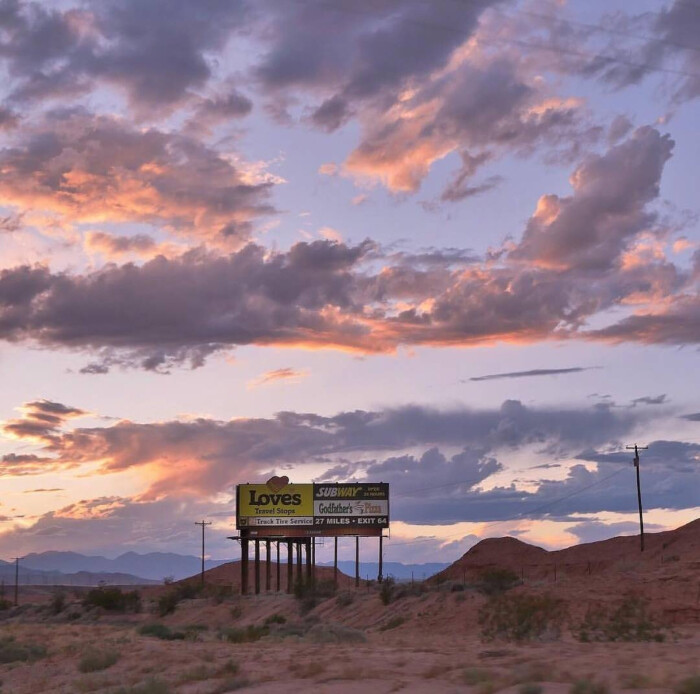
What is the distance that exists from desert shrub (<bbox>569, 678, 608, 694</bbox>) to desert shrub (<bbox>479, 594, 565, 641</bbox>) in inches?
777

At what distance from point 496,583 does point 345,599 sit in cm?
1453

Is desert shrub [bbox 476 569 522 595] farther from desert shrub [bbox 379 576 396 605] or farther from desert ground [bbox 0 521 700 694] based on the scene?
desert shrub [bbox 379 576 396 605]

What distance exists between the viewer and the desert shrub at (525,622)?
41.9 metres

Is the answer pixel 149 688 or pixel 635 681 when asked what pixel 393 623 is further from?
pixel 635 681

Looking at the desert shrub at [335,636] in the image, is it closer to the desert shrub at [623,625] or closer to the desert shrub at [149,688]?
the desert shrub at [623,625]

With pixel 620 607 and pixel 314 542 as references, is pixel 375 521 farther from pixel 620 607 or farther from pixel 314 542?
pixel 620 607

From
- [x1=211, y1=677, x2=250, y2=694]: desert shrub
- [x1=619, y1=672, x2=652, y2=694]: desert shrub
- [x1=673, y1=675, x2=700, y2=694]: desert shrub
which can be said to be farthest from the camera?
[x1=211, y1=677, x2=250, y2=694]: desert shrub

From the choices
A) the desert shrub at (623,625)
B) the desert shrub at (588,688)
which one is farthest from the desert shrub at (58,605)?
the desert shrub at (588,688)

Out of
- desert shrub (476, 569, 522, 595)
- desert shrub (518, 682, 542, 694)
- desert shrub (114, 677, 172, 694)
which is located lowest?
desert shrub (114, 677, 172, 694)

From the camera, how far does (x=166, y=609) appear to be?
90.2 meters

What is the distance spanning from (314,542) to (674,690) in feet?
252

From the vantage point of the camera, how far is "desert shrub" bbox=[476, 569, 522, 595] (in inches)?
2362

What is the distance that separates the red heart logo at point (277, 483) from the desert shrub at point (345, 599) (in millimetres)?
20263

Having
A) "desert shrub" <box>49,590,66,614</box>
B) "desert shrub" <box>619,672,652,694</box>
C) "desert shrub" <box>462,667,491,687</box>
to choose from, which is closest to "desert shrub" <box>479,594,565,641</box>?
"desert shrub" <box>462,667,491,687</box>
